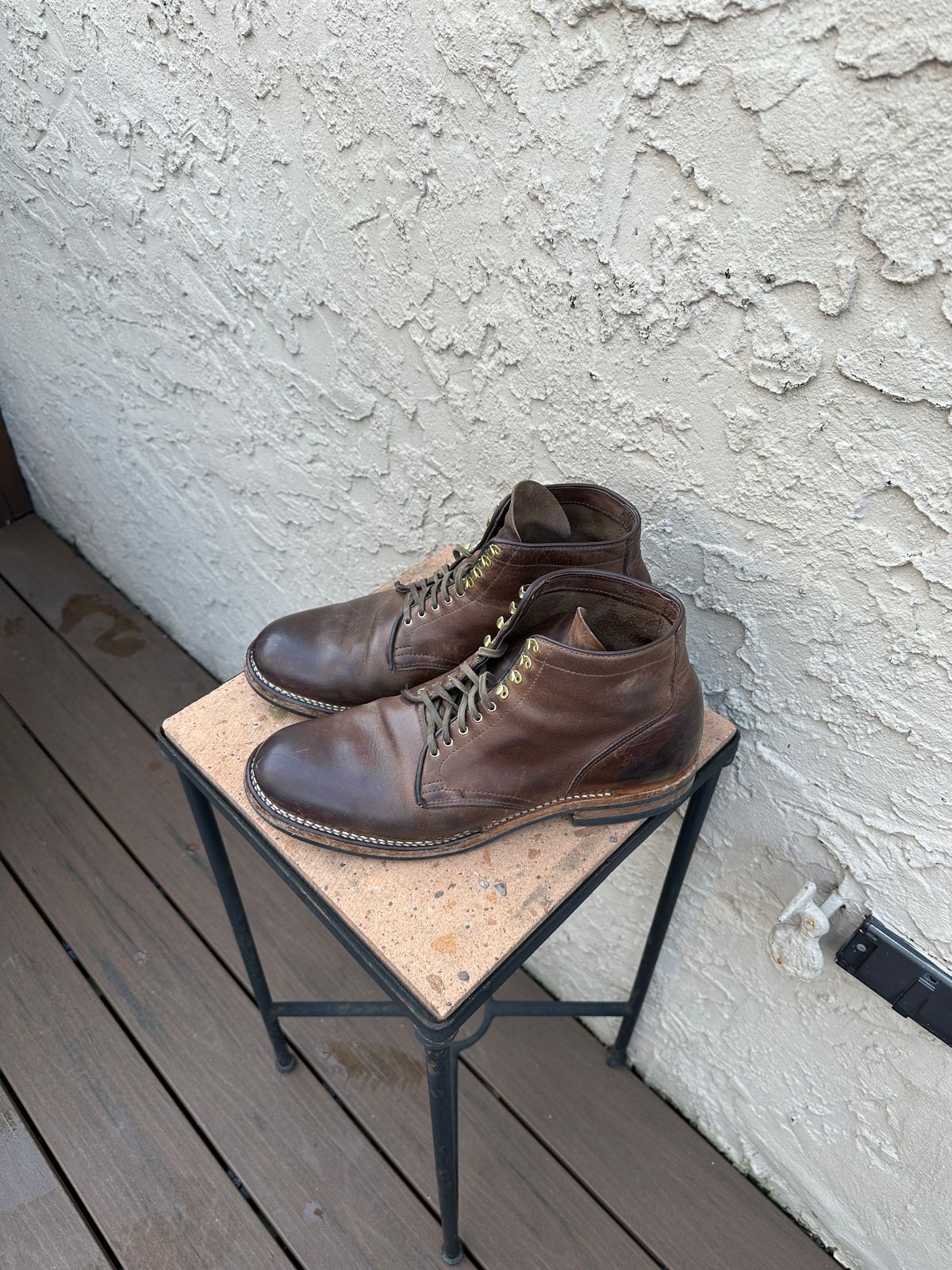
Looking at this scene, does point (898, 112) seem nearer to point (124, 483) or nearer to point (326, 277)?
point (326, 277)

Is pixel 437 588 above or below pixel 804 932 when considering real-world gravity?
above

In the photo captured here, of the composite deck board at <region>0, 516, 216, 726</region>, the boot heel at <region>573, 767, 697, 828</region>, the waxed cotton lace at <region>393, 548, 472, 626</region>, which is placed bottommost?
the composite deck board at <region>0, 516, 216, 726</region>

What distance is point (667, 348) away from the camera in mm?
728

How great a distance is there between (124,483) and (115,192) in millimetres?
666

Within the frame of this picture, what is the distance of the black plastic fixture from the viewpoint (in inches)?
31.2

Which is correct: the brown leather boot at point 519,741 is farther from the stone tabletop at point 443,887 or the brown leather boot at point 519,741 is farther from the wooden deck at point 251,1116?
the wooden deck at point 251,1116

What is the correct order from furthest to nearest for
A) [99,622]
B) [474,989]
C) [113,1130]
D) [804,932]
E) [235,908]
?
[99,622] < [113,1130] < [235,908] < [804,932] < [474,989]

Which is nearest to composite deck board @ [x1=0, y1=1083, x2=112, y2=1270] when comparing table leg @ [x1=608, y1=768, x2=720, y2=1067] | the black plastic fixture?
table leg @ [x1=608, y1=768, x2=720, y2=1067]

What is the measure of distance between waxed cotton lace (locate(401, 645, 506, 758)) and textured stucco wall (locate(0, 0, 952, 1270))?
26 centimetres

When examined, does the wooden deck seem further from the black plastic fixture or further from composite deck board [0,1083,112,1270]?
the black plastic fixture

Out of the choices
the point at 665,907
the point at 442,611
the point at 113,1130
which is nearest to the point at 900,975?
the point at 665,907

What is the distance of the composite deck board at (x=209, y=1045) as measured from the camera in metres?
1.09

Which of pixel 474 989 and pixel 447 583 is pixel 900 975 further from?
pixel 447 583

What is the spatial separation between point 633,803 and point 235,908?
56cm
